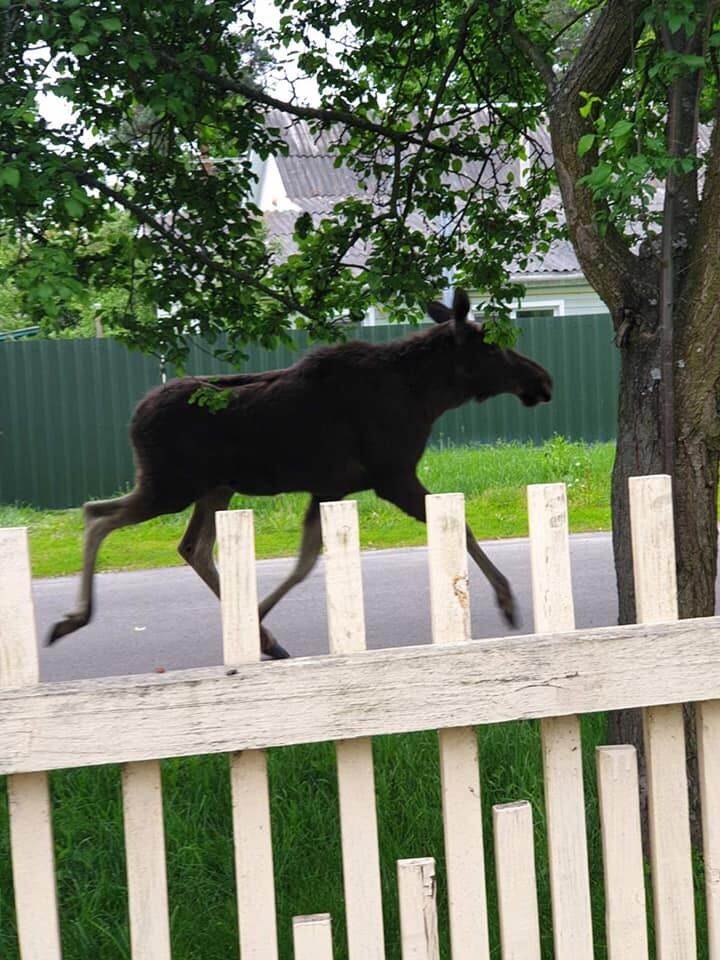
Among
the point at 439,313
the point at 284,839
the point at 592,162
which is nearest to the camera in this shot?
the point at 592,162

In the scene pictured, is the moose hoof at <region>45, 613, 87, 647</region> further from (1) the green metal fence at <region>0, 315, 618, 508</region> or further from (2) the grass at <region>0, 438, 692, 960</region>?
(1) the green metal fence at <region>0, 315, 618, 508</region>

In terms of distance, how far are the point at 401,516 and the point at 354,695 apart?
32.7 feet

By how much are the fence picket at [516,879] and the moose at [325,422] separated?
340 cm

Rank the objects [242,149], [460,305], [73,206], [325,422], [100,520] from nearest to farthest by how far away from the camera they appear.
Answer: [73,206]
[242,149]
[460,305]
[100,520]
[325,422]

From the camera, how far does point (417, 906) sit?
233cm

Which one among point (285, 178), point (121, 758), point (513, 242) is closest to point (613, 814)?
point (121, 758)

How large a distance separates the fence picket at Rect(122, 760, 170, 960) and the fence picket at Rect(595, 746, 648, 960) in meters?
0.89

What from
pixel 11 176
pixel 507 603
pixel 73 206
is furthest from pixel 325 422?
pixel 11 176

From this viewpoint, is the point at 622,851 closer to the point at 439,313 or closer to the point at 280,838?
the point at 280,838

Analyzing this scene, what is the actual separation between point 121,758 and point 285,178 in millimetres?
27754

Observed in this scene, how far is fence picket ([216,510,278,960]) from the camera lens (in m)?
2.24

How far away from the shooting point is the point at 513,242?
5.44m

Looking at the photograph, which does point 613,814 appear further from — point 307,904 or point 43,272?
point 43,272

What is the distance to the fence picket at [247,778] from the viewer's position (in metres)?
2.24
